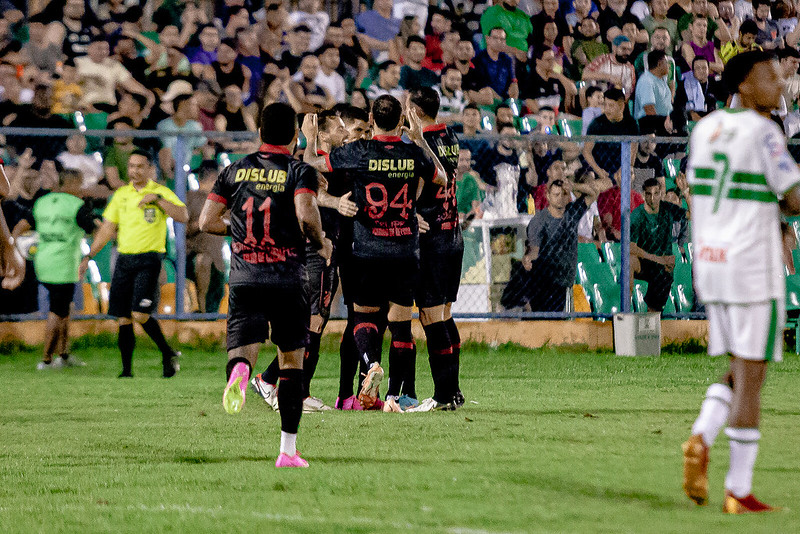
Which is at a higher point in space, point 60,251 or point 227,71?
point 227,71

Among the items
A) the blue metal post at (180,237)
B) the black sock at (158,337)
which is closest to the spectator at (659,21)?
the blue metal post at (180,237)

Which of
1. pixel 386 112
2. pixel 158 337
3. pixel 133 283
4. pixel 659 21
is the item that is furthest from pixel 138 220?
pixel 659 21

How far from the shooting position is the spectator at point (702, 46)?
18.5m

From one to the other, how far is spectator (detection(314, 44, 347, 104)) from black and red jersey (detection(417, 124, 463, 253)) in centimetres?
754

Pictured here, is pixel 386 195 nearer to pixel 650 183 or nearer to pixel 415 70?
pixel 650 183

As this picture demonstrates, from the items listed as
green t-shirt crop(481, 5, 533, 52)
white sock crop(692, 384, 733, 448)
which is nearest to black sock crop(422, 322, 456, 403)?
white sock crop(692, 384, 733, 448)

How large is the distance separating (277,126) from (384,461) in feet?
6.59

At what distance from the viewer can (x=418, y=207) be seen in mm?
9680

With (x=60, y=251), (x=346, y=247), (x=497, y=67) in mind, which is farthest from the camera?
(x=497, y=67)

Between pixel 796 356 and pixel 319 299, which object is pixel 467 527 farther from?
pixel 796 356

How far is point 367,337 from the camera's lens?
31.0ft

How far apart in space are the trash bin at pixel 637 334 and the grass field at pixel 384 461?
221cm

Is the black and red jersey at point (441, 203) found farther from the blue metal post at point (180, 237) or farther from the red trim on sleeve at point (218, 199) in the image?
the blue metal post at point (180, 237)

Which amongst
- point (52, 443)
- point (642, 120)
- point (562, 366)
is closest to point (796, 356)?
point (562, 366)
